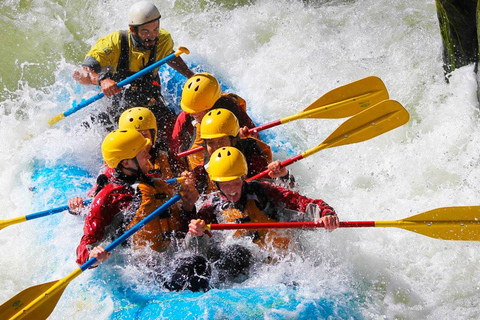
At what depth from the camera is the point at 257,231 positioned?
4.01m

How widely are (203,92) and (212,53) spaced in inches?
109

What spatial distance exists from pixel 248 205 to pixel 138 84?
2.06 metres

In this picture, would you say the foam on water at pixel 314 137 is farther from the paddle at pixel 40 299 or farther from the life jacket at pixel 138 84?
the life jacket at pixel 138 84

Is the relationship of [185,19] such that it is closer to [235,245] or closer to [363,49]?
[363,49]

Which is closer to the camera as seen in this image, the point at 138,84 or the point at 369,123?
the point at 369,123

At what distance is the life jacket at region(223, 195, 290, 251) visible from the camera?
Result: 3.95 metres

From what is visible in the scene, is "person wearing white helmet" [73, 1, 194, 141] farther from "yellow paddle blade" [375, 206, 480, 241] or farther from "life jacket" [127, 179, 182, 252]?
"yellow paddle blade" [375, 206, 480, 241]

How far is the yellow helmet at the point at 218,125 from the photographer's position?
4367 millimetres

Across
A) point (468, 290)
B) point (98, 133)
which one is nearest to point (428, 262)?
point (468, 290)

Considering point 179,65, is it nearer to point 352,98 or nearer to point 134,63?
point 134,63

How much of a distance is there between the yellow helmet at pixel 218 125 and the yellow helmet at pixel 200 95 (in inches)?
13.8

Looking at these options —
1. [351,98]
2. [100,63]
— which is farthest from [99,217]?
[351,98]

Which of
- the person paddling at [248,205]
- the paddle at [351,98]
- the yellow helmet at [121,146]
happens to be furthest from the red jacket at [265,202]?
the paddle at [351,98]

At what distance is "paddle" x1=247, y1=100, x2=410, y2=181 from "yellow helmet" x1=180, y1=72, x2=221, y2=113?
37.5 inches
